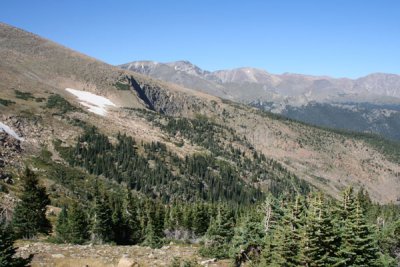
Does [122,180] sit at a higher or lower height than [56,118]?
lower

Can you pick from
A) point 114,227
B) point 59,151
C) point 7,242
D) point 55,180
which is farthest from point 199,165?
point 7,242

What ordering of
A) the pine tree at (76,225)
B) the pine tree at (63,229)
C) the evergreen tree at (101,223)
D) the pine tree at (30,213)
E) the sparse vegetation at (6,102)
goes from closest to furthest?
1. the pine tree at (30,213)
2. the pine tree at (63,229)
3. the pine tree at (76,225)
4. the evergreen tree at (101,223)
5. the sparse vegetation at (6,102)

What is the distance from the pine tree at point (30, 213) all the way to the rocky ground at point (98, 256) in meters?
7.90

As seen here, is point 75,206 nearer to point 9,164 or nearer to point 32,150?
point 9,164

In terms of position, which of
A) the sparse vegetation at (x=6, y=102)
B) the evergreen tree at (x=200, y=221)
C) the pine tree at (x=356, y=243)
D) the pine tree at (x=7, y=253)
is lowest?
the evergreen tree at (x=200, y=221)

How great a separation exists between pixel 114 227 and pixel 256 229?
3280 centimetres

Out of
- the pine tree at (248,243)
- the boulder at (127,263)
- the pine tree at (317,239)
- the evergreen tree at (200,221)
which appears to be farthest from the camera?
the evergreen tree at (200,221)

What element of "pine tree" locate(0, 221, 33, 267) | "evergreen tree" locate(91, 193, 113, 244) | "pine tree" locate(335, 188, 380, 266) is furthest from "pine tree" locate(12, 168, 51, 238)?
"pine tree" locate(335, 188, 380, 266)

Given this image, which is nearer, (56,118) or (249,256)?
(249,256)

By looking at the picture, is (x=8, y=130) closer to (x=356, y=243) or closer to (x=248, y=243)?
(x=248, y=243)

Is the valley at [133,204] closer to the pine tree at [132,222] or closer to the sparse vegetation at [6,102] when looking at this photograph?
Answer: the pine tree at [132,222]

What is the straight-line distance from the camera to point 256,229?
40.6 metres

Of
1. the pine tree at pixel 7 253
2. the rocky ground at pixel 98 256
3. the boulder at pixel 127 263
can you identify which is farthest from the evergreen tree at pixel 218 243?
the pine tree at pixel 7 253

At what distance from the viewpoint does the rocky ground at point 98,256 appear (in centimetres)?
3577
